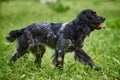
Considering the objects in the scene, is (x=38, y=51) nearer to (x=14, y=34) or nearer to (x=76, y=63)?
(x=14, y=34)

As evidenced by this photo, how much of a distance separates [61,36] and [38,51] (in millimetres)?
725

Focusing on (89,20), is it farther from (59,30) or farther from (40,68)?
(40,68)

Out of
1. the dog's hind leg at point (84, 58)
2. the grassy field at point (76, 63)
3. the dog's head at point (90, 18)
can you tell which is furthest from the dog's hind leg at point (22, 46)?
the dog's head at point (90, 18)

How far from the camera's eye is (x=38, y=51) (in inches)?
412

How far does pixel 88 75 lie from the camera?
9.59 metres

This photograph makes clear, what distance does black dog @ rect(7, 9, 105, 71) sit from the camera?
9.94 m

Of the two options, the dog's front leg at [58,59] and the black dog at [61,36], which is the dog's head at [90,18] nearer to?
the black dog at [61,36]

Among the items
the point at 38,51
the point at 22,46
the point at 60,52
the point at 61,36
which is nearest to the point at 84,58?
the point at 60,52

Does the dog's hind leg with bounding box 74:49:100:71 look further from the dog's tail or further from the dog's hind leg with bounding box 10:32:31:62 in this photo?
the dog's tail

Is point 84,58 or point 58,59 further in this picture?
point 84,58

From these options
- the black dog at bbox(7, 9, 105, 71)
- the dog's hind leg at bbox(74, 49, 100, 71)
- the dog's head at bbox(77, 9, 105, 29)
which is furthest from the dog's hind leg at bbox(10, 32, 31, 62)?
the dog's head at bbox(77, 9, 105, 29)

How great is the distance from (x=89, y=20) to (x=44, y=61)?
158cm

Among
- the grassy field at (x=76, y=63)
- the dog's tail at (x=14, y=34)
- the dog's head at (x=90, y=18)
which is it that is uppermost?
the dog's head at (x=90, y=18)

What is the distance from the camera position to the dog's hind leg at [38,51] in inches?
408
